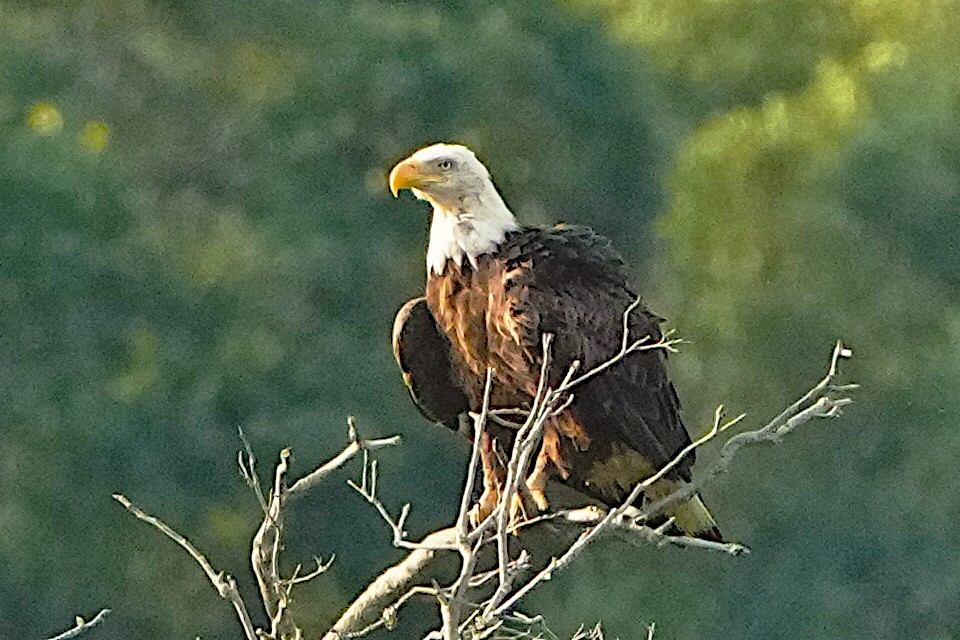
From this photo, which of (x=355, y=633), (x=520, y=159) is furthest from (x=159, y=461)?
(x=355, y=633)

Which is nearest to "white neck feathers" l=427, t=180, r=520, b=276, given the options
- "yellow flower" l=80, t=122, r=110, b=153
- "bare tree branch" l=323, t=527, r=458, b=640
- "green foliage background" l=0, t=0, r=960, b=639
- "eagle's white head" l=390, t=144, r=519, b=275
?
"eagle's white head" l=390, t=144, r=519, b=275

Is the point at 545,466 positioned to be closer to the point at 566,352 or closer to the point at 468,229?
the point at 566,352

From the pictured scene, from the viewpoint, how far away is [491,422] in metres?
2.54

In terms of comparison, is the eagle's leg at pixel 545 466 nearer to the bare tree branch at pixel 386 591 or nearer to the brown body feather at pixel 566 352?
the brown body feather at pixel 566 352

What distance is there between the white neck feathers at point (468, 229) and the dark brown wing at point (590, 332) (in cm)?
3

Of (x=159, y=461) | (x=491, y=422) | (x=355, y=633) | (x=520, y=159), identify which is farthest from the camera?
(x=520, y=159)

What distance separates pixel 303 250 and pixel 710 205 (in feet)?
3.93

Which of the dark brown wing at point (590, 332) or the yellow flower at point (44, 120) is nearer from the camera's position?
the dark brown wing at point (590, 332)

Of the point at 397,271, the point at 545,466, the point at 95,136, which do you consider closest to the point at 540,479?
the point at 545,466

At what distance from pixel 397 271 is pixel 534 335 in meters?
2.19

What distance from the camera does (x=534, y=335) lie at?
241 cm

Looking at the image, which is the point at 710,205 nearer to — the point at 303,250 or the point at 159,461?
the point at 303,250

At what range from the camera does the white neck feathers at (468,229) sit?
2523 millimetres

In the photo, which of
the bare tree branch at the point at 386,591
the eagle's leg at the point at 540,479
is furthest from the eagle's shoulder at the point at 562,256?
the bare tree branch at the point at 386,591
